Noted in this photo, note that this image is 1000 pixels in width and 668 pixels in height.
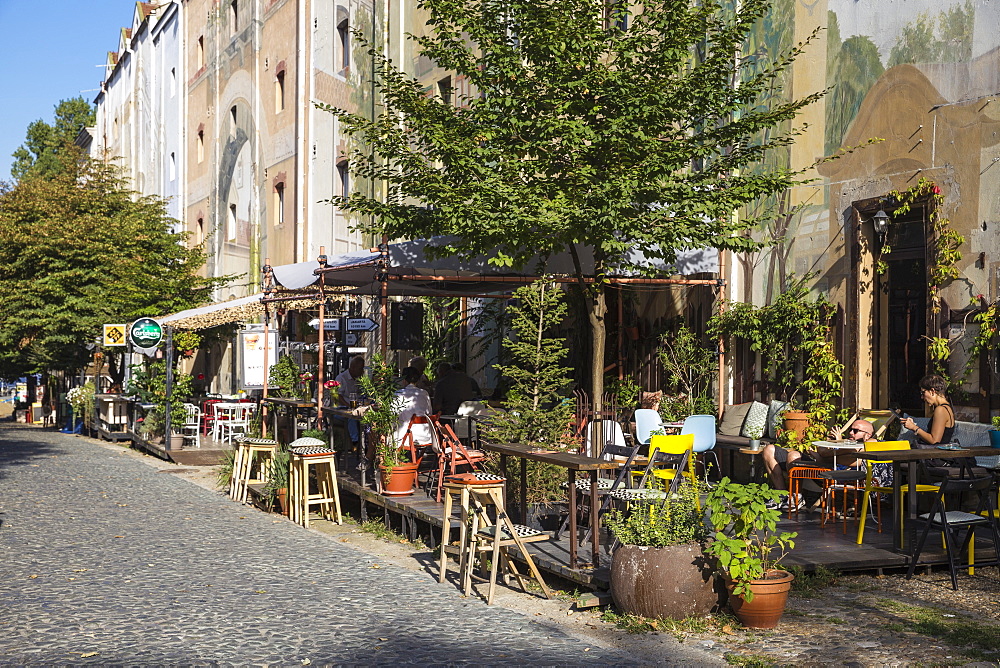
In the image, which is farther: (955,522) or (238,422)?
(238,422)

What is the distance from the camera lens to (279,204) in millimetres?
29500

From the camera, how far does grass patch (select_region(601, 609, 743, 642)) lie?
23.6 feet

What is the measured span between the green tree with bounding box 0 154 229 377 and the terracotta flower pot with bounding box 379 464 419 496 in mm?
18706

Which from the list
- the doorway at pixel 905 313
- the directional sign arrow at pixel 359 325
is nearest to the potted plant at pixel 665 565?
the doorway at pixel 905 313

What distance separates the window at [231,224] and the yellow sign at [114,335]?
27.0 ft

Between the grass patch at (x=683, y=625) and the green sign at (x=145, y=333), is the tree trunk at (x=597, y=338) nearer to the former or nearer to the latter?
the grass patch at (x=683, y=625)

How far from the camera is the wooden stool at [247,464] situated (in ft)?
47.6

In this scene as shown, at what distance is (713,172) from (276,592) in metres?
7.04

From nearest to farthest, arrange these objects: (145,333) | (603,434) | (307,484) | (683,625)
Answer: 1. (683,625)
2. (603,434)
3. (307,484)
4. (145,333)

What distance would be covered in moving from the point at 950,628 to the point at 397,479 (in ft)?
21.2

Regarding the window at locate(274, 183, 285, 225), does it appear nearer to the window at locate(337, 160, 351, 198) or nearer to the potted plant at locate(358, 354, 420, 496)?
the window at locate(337, 160, 351, 198)

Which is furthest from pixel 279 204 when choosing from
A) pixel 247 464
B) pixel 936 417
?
pixel 936 417

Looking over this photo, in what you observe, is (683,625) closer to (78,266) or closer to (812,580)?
(812,580)

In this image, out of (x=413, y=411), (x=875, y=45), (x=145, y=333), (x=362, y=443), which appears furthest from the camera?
(x=145, y=333)
